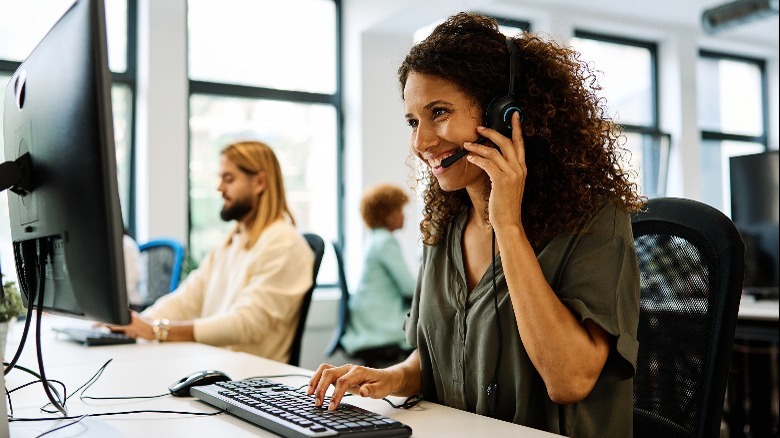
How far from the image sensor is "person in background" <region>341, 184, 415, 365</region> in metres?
3.55

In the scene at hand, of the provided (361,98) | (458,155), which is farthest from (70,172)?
(361,98)

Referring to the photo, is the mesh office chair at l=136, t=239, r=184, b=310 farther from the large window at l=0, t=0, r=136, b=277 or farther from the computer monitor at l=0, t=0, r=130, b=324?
the computer monitor at l=0, t=0, r=130, b=324

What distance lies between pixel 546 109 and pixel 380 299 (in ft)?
8.34

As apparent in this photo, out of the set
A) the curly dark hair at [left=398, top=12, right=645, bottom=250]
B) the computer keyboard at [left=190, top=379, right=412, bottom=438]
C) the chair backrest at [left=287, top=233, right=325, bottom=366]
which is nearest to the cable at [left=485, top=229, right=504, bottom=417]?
the curly dark hair at [left=398, top=12, right=645, bottom=250]

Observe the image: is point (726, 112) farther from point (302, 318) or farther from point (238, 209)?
point (302, 318)

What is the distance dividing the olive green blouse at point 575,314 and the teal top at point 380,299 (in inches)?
90.4

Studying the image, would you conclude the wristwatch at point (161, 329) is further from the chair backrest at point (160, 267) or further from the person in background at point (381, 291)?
the person in background at point (381, 291)

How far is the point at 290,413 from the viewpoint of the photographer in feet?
3.16

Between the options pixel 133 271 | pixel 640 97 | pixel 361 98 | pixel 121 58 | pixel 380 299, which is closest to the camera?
pixel 133 271

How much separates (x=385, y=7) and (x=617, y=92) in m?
2.50

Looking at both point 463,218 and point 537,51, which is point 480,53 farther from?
point 463,218

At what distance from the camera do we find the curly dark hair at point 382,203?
3770 mm

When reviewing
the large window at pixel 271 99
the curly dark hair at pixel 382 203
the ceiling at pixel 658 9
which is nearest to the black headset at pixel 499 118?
the curly dark hair at pixel 382 203

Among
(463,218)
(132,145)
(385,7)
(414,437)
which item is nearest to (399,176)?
(385,7)
